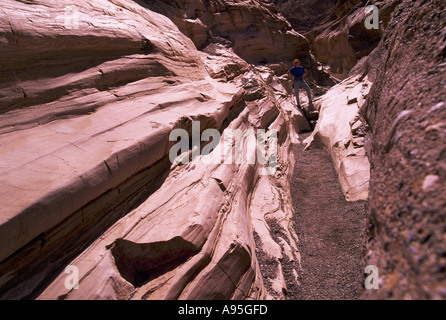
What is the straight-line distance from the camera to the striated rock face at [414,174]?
1.24 m

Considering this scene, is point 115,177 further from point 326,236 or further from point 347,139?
point 347,139

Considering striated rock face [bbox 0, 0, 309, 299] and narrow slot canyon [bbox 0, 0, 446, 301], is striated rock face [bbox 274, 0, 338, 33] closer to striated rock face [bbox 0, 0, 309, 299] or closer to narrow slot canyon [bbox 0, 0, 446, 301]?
narrow slot canyon [bbox 0, 0, 446, 301]

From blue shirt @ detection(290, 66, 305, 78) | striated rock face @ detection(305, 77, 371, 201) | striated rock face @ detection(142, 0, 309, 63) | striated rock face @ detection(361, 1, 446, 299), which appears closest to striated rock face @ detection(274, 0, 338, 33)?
striated rock face @ detection(142, 0, 309, 63)

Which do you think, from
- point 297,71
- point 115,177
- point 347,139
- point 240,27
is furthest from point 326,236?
point 240,27

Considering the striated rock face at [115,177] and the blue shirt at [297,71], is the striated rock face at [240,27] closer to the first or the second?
the blue shirt at [297,71]

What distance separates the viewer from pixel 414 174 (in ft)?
5.08

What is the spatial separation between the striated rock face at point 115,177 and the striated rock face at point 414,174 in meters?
1.36

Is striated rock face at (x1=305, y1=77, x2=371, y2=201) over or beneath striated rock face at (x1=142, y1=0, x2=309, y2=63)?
beneath

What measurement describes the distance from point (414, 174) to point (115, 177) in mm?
2429

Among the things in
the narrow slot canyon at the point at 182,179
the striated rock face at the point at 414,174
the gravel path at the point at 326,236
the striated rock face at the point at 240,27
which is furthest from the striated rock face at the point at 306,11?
the striated rock face at the point at 414,174

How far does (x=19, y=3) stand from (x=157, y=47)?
189cm

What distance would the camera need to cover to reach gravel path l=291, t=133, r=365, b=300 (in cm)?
251

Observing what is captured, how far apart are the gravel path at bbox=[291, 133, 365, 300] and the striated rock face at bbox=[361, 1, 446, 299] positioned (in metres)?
0.46
